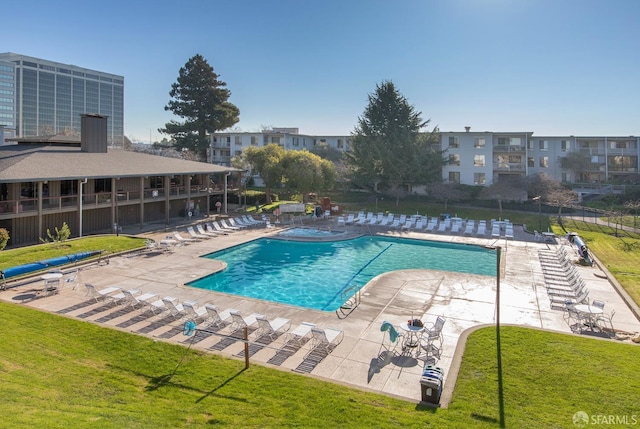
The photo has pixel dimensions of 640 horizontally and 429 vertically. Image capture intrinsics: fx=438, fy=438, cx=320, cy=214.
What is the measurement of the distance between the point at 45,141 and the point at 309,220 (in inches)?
807

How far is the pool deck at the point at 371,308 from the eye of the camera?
10289 mm

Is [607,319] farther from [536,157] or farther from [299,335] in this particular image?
[536,157]

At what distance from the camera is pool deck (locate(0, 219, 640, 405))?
10.3 meters

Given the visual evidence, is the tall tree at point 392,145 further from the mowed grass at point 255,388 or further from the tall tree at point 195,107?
the mowed grass at point 255,388

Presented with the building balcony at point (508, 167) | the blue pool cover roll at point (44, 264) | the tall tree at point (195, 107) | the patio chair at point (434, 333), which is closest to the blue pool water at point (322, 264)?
the patio chair at point (434, 333)

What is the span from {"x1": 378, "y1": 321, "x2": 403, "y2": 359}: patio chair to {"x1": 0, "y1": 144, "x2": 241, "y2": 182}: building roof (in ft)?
61.5

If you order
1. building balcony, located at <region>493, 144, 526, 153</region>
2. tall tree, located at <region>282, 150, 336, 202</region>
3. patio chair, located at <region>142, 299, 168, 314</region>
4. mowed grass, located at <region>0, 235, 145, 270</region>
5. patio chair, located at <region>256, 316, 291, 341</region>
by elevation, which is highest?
building balcony, located at <region>493, 144, 526, 153</region>

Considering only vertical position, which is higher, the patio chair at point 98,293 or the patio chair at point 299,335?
the patio chair at point 98,293

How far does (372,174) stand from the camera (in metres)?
46.3

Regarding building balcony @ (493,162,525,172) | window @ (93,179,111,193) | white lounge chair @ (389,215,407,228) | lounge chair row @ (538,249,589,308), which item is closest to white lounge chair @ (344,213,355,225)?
white lounge chair @ (389,215,407,228)

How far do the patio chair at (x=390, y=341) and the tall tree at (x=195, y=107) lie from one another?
51.4 metres

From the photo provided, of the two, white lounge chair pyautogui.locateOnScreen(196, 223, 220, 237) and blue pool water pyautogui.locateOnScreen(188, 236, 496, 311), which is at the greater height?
white lounge chair pyautogui.locateOnScreen(196, 223, 220, 237)

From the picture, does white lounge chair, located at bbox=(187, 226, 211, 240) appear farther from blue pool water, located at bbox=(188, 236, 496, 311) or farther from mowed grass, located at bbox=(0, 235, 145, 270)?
mowed grass, located at bbox=(0, 235, 145, 270)

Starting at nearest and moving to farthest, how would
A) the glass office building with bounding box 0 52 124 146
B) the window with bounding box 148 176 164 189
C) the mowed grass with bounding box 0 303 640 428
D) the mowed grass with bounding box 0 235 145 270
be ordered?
1. the mowed grass with bounding box 0 303 640 428
2. the mowed grass with bounding box 0 235 145 270
3. the window with bounding box 148 176 164 189
4. the glass office building with bounding box 0 52 124 146
